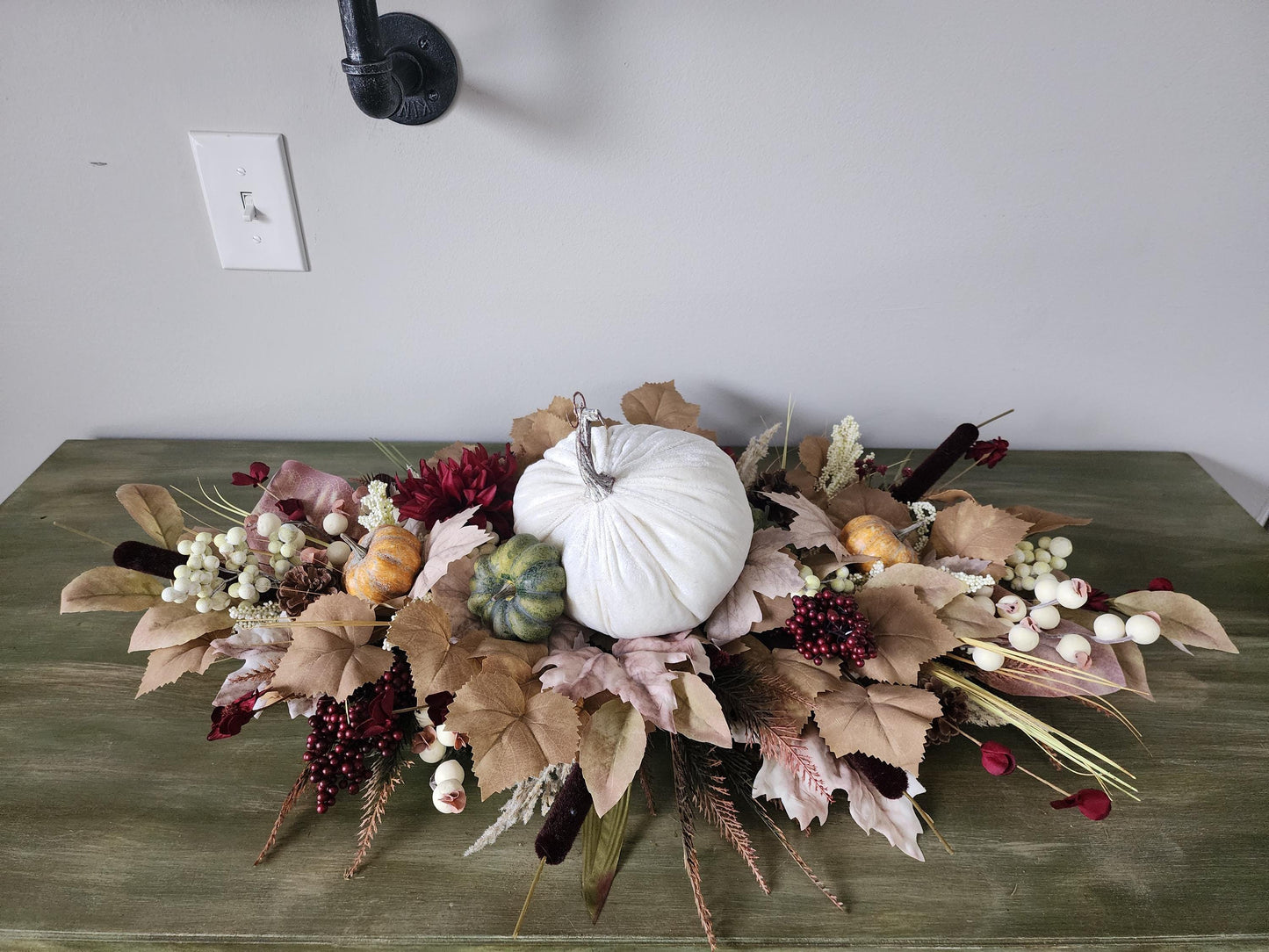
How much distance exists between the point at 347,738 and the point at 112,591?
24 centimetres

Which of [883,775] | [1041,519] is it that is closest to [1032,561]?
[1041,519]

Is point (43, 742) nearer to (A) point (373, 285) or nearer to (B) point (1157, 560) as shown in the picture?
(A) point (373, 285)

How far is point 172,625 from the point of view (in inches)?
21.2

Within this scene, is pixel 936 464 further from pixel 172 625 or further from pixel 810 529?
pixel 172 625

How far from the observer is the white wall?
61cm

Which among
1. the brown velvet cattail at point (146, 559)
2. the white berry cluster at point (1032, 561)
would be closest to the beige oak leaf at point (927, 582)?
the white berry cluster at point (1032, 561)

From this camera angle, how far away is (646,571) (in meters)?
0.48

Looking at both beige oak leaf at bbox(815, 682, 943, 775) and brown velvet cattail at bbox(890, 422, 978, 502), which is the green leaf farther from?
brown velvet cattail at bbox(890, 422, 978, 502)

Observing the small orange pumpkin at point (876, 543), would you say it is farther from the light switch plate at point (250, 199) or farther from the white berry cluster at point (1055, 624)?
the light switch plate at point (250, 199)

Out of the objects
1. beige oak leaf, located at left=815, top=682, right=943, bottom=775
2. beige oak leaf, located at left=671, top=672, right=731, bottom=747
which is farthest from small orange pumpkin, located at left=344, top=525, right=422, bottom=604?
beige oak leaf, located at left=815, top=682, right=943, bottom=775

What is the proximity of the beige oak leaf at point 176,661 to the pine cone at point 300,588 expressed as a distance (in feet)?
0.19

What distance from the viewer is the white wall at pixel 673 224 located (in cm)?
61

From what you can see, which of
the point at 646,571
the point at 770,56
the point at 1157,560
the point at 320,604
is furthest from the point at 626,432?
the point at 1157,560

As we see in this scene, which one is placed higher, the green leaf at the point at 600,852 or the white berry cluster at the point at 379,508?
the white berry cluster at the point at 379,508
